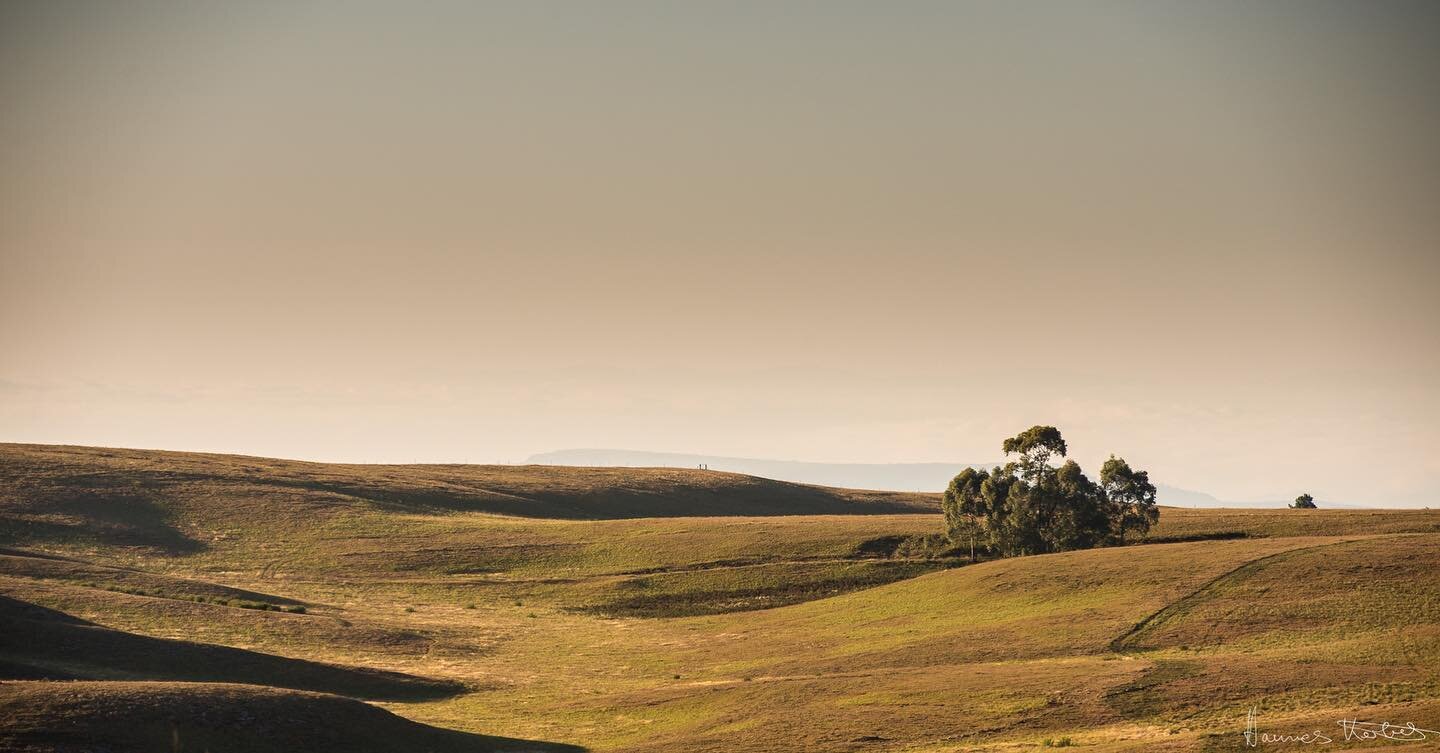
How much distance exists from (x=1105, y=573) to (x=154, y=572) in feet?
258

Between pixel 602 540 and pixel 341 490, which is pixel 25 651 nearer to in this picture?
pixel 602 540

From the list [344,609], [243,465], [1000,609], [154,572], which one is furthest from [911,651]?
[243,465]

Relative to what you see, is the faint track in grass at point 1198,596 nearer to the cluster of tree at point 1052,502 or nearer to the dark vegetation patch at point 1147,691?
the dark vegetation patch at point 1147,691

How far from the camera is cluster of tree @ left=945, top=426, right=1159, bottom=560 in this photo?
9088 centimetres

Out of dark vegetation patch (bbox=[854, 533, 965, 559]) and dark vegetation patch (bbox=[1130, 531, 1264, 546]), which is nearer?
dark vegetation patch (bbox=[1130, 531, 1264, 546])

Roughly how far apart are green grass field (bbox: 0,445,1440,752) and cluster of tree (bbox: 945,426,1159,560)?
429 centimetres

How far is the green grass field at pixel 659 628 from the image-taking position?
142 feet

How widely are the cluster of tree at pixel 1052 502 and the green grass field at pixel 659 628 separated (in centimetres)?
429

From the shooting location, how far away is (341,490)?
132 metres

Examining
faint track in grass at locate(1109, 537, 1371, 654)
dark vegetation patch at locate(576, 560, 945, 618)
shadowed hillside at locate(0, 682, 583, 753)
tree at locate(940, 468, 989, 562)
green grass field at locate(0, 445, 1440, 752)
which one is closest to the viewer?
shadowed hillside at locate(0, 682, 583, 753)

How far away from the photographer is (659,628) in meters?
79.7

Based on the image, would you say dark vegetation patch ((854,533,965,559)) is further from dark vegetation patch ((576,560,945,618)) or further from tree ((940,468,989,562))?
dark vegetation patch ((576,560,945,618))

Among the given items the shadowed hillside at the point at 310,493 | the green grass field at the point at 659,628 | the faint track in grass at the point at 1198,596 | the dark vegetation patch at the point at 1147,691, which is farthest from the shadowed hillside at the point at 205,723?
the shadowed hillside at the point at 310,493

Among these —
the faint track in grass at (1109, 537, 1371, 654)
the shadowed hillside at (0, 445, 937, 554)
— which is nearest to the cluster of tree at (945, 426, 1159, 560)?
the faint track in grass at (1109, 537, 1371, 654)
